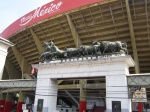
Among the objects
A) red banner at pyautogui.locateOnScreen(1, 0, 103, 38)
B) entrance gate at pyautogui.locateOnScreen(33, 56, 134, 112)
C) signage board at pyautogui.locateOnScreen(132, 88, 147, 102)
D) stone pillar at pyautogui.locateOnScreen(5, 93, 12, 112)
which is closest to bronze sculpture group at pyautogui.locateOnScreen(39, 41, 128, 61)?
entrance gate at pyautogui.locateOnScreen(33, 56, 134, 112)

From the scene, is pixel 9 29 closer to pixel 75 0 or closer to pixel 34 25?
pixel 34 25

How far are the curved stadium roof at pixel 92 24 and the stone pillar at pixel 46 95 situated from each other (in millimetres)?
11055

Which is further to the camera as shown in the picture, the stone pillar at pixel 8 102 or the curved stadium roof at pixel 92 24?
the stone pillar at pixel 8 102

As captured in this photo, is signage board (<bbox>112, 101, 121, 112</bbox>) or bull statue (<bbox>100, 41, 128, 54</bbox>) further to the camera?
bull statue (<bbox>100, 41, 128, 54</bbox>)

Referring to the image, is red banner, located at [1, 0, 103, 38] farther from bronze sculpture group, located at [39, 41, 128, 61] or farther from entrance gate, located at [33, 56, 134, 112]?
entrance gate, located at [33, 56, 134, 112]

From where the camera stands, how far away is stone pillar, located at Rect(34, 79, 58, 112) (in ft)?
53.6

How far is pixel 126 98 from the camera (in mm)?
13414

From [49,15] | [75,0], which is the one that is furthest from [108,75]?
[49,15]

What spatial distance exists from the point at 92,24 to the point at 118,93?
13816mm

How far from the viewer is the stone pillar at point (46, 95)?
1633 cm

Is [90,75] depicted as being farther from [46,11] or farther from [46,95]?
[46,11]

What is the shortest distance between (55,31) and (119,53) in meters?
15.7

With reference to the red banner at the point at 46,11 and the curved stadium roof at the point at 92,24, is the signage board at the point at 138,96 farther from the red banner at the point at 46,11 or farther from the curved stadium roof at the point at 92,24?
the red banner at the point at 46,11

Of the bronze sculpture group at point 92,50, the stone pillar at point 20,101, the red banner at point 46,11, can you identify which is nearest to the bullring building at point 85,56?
the red banner at point 46,11
